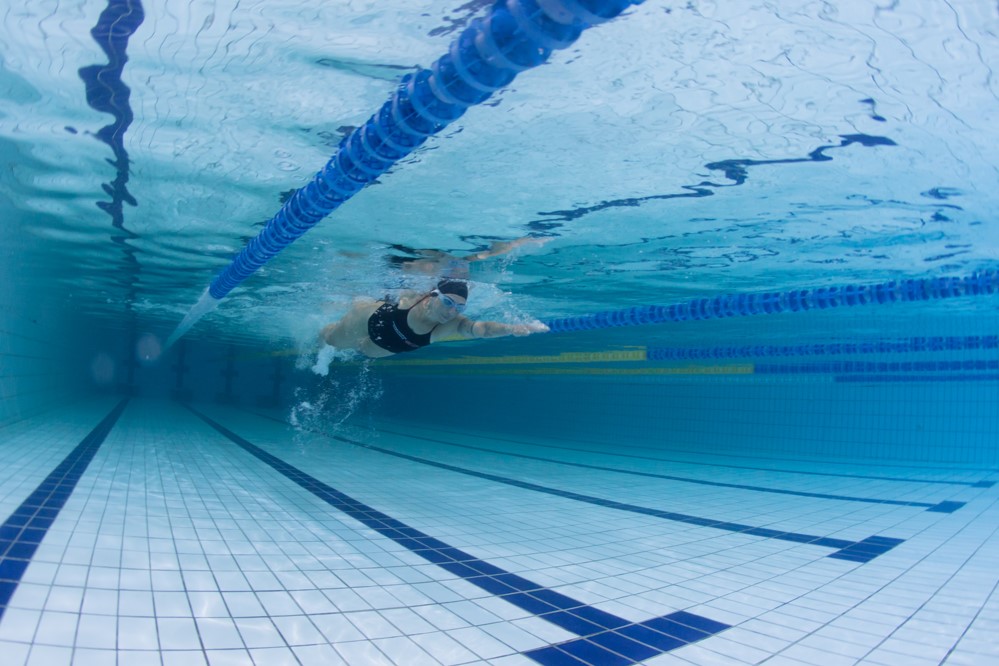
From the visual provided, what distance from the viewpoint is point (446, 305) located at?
18.0 ft

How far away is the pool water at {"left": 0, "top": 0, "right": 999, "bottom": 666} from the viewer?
2.97 meters

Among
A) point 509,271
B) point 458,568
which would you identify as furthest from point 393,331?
point 458,568

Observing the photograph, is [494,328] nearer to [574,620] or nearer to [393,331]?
[574,620]

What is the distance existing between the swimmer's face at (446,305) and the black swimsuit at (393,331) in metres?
0.61

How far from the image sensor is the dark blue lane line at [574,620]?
9.21ft

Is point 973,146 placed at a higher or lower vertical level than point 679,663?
higher

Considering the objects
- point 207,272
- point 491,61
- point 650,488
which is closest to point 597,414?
point 650,488

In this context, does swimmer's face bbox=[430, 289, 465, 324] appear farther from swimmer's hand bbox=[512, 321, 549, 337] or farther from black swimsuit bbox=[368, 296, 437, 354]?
swimmer's hand bbox=[512, 321, 549, 337]

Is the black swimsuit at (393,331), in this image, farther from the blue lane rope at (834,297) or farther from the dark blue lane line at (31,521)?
the dark blue lane line at (31,521)

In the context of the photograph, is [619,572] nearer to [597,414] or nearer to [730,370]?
[730,370]

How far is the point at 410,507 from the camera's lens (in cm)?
588

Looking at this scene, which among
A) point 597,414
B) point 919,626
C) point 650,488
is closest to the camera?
point 919,626

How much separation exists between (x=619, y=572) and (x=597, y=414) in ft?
48.2

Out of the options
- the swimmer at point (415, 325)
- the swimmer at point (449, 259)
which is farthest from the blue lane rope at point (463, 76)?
the swimmer at point (449, 259)
